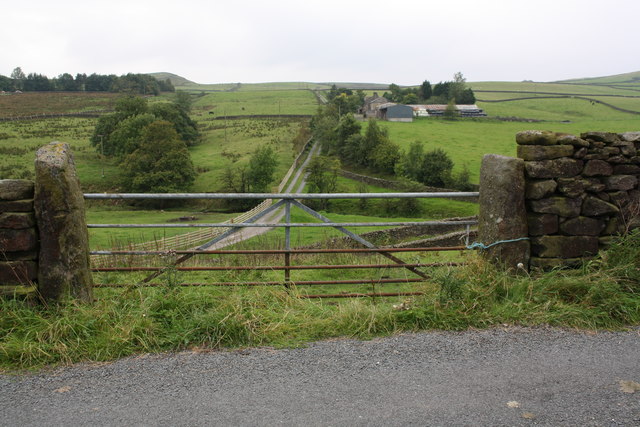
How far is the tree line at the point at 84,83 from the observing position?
13550cm

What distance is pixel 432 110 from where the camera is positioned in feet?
373

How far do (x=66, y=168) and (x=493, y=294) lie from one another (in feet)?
15.6

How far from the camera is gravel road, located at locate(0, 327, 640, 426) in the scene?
3535 millimetres

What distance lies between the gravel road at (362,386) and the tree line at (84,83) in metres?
140

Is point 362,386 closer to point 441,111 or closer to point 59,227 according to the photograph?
point 59,227

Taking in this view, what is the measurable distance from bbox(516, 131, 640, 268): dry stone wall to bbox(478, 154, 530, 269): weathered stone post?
19 cm

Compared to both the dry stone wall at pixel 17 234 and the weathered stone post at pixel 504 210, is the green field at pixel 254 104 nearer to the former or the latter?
the dry stone wall at pixel 17 234

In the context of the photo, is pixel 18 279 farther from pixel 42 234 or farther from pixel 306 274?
pixel 306 274

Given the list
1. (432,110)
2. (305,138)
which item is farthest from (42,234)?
(432,110)

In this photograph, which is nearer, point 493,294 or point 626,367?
point 626,367

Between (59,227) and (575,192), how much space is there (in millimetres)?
5830

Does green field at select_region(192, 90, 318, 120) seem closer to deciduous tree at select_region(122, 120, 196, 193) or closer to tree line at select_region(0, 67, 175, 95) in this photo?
tree line at select_region(0, 67, 175, 95)

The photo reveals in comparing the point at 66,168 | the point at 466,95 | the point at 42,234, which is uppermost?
the point at 466,95

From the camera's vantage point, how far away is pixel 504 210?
5766mm
